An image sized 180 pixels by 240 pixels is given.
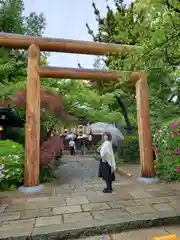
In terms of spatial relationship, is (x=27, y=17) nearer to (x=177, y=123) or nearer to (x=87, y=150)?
(x=177, y=123)

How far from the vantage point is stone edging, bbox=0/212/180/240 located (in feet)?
10.1

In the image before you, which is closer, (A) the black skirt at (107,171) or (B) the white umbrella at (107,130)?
(A) the black skirt at (107,171)

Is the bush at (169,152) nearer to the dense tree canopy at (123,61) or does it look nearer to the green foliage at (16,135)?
the dense tree canopy at (123,61)

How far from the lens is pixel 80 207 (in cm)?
418

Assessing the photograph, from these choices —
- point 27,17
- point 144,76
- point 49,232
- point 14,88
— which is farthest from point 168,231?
point 27,17

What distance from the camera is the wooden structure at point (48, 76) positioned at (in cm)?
568

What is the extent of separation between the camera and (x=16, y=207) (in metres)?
4.31

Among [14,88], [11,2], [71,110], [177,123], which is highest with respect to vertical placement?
[11,2]

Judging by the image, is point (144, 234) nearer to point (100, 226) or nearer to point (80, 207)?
point (100, 226)

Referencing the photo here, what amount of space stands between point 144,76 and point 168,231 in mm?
4888

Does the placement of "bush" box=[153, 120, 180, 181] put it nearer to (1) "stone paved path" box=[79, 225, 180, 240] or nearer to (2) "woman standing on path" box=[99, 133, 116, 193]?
(2) "woman standing on path" box=[99, 133, 116, 193]

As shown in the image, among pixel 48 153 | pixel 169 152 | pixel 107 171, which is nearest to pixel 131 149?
pixel 169 152

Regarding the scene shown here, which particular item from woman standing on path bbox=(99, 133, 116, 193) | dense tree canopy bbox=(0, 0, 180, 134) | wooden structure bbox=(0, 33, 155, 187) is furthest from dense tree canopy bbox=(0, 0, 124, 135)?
woman standing on path bbox=(99, 133, 116, 193)

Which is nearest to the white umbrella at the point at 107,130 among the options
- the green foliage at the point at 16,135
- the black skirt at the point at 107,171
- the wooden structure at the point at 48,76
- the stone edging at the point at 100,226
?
the green foliage at the point at 16,135
